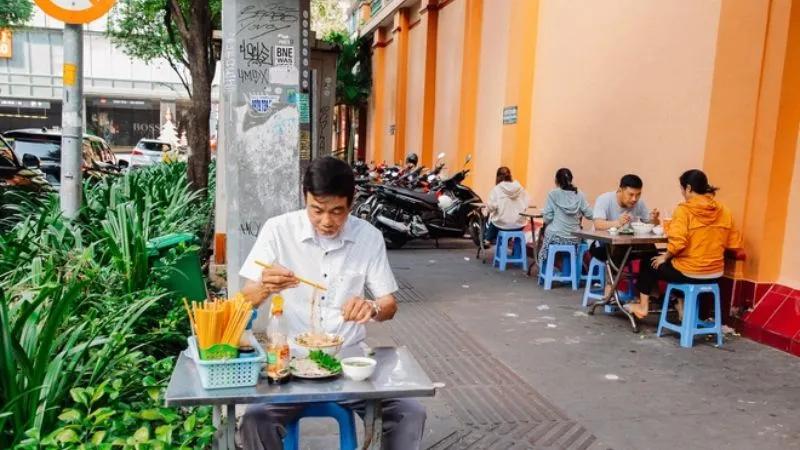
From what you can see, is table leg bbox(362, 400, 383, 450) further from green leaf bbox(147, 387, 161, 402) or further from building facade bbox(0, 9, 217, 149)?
building facade bbox(0, 9, 217, 149)

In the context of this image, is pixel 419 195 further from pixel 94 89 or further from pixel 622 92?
pixel 94 89

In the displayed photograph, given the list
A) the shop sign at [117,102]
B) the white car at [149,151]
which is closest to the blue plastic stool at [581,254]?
the white car at [149,151]

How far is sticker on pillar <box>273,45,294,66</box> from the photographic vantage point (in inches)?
190

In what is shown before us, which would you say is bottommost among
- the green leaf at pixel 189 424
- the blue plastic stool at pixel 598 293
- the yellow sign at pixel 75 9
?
the blue plastic stool at pixel 598 293

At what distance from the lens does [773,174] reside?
18.2ft

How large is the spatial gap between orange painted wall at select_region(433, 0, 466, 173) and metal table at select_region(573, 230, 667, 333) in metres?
7.13

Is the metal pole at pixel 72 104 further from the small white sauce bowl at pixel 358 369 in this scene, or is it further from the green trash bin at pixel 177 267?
the small white sauce bowl at pixel 358 369

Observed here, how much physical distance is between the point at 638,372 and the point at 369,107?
19486 mm

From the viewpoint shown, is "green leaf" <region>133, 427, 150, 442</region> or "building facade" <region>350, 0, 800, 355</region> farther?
"building facade" <region>350, 0, 800, 355</region>

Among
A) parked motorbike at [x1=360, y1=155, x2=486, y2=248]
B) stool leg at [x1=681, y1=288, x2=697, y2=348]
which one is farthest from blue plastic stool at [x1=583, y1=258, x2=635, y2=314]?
parked motorbike at [x1=360, y1=155, x2=486, y2=248]

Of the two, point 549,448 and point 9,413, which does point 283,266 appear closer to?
point 9,413

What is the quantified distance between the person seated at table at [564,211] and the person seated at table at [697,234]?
2.03m

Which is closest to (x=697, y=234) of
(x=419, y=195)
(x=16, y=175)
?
(x=419, y=195)

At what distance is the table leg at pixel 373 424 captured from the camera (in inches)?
88.3
